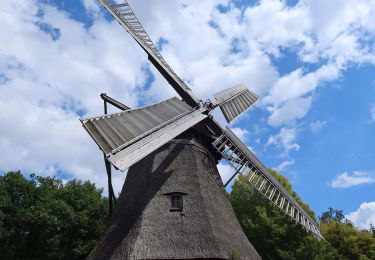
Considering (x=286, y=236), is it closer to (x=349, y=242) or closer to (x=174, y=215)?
(x=349, y=242)

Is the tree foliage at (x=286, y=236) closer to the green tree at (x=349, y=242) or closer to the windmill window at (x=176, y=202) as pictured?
the green tree at (x=349, y=242)

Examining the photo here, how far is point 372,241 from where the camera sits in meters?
28.0

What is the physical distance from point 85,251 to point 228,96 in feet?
45.2

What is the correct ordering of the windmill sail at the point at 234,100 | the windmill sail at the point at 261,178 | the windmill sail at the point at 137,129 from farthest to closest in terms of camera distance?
the windmill sail at the point at 234,100, the windmill sail at the point at 261,178, the windmill sail at the point at 137,129

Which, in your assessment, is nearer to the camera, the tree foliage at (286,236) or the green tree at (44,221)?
the tree foliage at (286,236)

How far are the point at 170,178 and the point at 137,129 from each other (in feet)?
9.21

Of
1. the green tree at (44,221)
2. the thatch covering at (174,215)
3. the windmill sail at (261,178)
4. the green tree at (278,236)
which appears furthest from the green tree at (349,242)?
the green tree at (44,221)

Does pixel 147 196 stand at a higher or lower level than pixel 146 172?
lower

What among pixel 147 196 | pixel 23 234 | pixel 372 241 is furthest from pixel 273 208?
pixel 23 234

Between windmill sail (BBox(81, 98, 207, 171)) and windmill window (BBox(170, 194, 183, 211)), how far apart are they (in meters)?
2.22

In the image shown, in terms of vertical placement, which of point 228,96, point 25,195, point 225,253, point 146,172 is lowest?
point 225,253

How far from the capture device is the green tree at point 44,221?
79.6 feet

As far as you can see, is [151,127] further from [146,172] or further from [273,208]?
[273,208]

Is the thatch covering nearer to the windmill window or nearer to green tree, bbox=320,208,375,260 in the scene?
the windmill window
